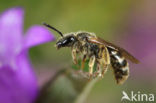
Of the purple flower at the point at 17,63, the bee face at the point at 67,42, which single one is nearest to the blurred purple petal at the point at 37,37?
the purple flower at the point at 17,63

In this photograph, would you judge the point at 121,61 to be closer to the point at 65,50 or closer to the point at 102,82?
the point at 102,82

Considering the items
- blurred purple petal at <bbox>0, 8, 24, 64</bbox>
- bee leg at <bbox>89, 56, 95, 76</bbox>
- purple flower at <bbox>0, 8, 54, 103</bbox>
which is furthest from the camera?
blurred purple petal at <bbox>0, 8, 24, 64</bbox>

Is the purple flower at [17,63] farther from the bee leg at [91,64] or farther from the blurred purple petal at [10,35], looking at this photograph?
the bee leg at [91,64]

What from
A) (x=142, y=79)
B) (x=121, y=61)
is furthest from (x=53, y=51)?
(x=121, y=61)

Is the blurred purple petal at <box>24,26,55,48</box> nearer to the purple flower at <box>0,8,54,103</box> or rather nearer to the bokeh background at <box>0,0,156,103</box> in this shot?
the purple flower at <box>0,8,54,103</box>

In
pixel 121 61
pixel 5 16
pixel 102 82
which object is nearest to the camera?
pixel 121 61

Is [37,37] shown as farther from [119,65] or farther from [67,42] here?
[119,65]

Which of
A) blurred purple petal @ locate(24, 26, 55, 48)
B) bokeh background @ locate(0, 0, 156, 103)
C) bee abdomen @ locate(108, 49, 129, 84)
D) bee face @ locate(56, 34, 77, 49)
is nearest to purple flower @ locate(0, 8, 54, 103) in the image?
blurred purple petal @ locate(24, 26, 55, 48)
